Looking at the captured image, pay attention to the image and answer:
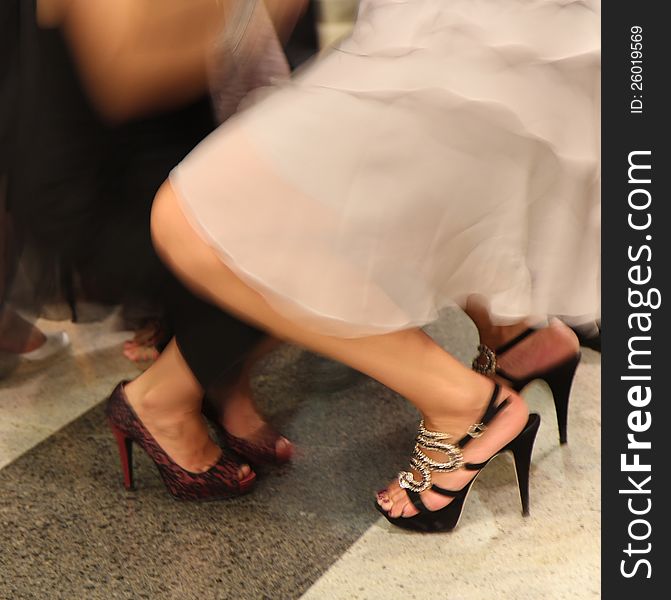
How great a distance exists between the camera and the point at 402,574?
936 millimetres

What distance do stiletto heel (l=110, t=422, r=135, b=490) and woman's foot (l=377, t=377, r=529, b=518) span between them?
1.17 feet

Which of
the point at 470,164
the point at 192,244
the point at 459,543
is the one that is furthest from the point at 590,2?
the point at 459,543

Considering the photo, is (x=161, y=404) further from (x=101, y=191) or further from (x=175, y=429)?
(x=101, y=191)

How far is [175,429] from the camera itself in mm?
1016

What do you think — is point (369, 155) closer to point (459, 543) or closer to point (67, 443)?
point (459, 543)

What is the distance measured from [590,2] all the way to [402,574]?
25.4 inches

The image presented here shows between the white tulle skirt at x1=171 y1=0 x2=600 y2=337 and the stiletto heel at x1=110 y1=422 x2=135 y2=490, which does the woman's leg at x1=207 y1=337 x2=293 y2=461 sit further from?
the white tulle skirt at x1=171 y1=0 x2=600 y2=337

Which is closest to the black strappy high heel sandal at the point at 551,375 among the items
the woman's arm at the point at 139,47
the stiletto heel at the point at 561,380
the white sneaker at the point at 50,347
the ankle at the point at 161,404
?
Answer: the stiletto heel at the point at 561,380

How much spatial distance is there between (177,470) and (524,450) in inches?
16.9

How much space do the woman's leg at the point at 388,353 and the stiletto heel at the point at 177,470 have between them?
210mm

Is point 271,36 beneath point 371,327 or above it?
above

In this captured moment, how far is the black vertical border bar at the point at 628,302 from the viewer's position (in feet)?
2.59

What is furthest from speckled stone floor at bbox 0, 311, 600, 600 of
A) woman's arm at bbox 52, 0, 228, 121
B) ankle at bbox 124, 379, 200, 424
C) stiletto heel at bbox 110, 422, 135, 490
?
woman's arm at bbox 52, 0, 228, 121

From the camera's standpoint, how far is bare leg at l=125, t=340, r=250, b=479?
3.26 ft
